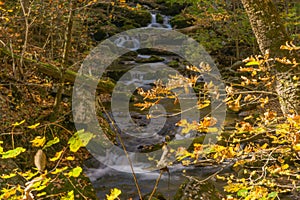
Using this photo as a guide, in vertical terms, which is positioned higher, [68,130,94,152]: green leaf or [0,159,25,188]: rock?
[68,130,94,152]: green leaf

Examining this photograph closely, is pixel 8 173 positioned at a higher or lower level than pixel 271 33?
lower

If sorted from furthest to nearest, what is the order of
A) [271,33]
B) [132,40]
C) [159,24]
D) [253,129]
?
1. [159,24]
2. [132,40]
3. [271,33]
4. [253,129]

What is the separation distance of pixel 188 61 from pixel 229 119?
5.39 m

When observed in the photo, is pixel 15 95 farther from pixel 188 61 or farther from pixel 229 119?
pixel 188 61

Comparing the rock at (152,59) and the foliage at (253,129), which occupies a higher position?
the foliage at (253,129)

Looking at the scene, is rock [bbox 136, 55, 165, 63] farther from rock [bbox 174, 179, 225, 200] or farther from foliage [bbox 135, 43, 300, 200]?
foliage [bbox 135, 43, 300, 200]

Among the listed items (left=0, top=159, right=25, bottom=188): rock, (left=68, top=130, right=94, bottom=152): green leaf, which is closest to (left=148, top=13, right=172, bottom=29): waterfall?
(left=0, top=159, right=25, bottom=188): rock

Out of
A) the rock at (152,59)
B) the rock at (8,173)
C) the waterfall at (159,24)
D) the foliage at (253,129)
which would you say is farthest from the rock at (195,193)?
the waterfall at (159,24)

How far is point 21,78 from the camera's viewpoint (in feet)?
16.5

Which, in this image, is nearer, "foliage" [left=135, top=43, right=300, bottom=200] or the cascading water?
"foliage" [left=135, top=43, right=300, bottom=200]

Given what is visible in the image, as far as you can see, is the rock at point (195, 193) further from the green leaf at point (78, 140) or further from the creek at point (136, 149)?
the green leaf at point (78, 140)

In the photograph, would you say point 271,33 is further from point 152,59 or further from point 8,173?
point 152,59

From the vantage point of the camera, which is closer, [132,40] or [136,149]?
[136,149]

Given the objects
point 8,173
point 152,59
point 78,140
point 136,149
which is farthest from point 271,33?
point 152,59
